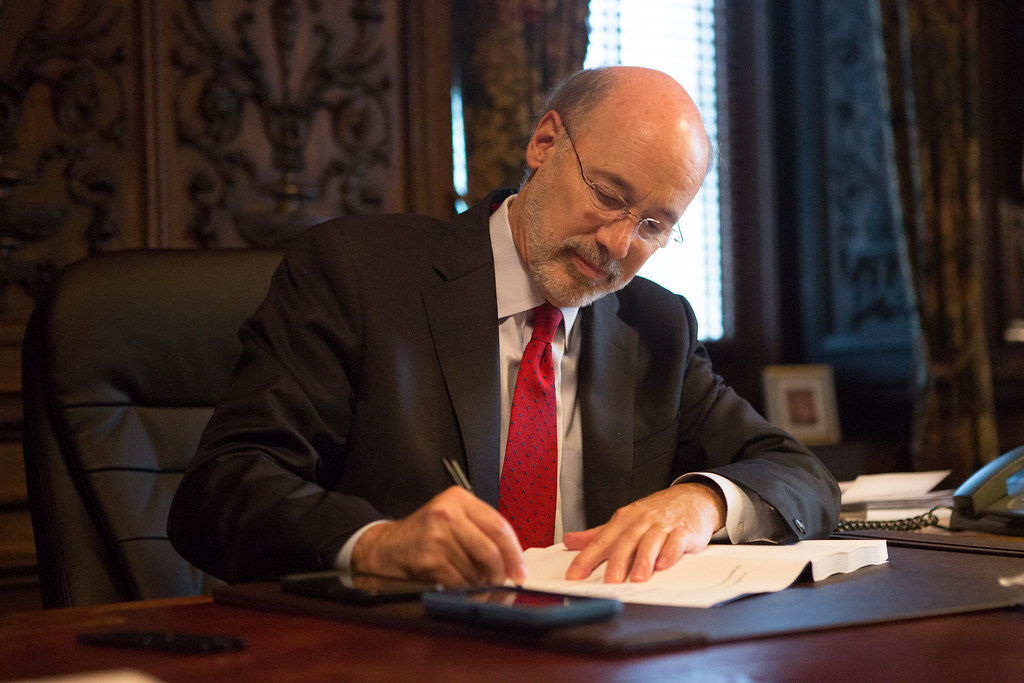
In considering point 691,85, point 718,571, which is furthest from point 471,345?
point 691,85

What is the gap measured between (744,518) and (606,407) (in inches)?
15.6

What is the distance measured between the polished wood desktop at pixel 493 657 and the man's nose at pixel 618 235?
3.00ft

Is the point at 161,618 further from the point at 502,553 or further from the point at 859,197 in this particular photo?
the point at 859,197

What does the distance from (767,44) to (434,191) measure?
5.46 feet

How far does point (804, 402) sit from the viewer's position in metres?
3.83

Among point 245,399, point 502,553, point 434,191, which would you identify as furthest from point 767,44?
point 502,553

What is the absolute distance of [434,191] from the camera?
3322mm

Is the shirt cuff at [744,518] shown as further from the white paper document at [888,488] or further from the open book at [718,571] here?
the white paper document at [888,488]

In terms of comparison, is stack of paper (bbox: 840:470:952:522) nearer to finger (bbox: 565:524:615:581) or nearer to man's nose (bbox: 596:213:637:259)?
man's nose (bbox: 596:213:637:259)

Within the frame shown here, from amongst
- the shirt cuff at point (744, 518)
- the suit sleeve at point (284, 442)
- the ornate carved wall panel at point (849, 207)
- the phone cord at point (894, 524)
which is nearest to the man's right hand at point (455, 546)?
the suit sleeve at point (284, 442)

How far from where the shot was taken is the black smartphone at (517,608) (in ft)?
2.86

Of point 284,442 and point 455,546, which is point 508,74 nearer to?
point 284,442

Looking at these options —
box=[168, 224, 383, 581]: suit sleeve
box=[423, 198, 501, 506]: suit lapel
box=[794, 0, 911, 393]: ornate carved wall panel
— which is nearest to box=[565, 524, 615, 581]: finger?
box=[168, 224, 383, 581]: suit sleeve

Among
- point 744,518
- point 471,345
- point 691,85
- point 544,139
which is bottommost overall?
point 744,518
